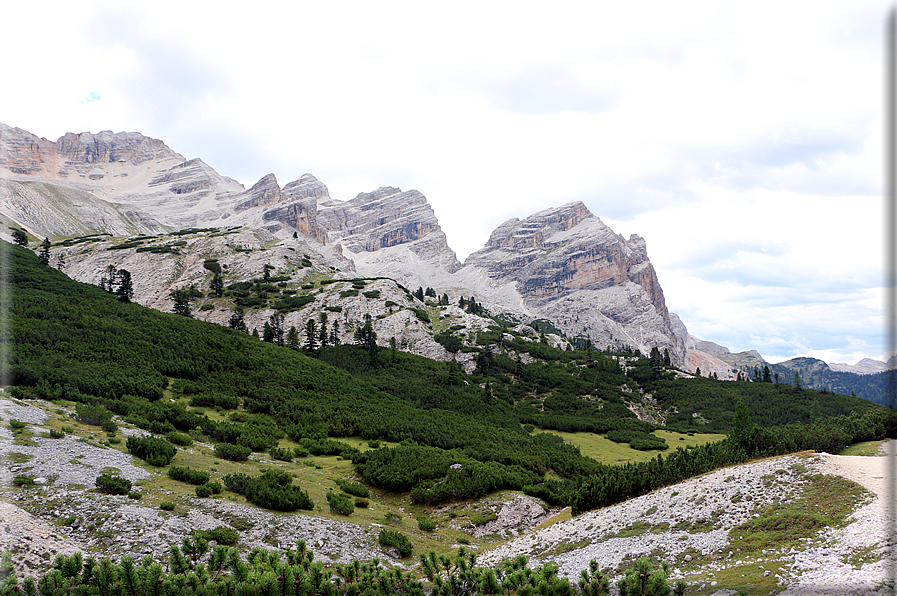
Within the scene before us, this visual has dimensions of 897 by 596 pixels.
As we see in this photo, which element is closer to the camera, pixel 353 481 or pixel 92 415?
pixel 92 415

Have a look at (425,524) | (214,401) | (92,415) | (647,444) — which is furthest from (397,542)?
(647,444)

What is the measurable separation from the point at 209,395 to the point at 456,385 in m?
50.6

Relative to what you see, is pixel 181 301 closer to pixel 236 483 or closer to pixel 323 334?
pixel 323 334

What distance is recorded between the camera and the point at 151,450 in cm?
2386

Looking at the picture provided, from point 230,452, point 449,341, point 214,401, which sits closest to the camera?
point 230,452

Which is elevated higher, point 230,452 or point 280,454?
point 230,452

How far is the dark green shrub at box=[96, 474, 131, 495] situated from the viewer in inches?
714

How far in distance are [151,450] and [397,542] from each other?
1477 centimetres

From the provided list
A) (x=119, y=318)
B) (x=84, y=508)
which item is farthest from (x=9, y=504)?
(x=119, y=318)

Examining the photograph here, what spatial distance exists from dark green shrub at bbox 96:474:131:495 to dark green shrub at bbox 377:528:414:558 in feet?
38.3

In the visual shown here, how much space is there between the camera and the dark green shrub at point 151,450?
75.2 ft

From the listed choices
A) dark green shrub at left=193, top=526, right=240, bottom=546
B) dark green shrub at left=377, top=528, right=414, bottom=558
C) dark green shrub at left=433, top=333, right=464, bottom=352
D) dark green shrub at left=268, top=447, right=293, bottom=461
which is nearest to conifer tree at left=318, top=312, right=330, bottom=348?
dark green shrub at left=433, top=333, right=464, bottom=352

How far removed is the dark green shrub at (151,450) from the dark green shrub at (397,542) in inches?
496

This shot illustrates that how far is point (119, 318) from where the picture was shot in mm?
56875
